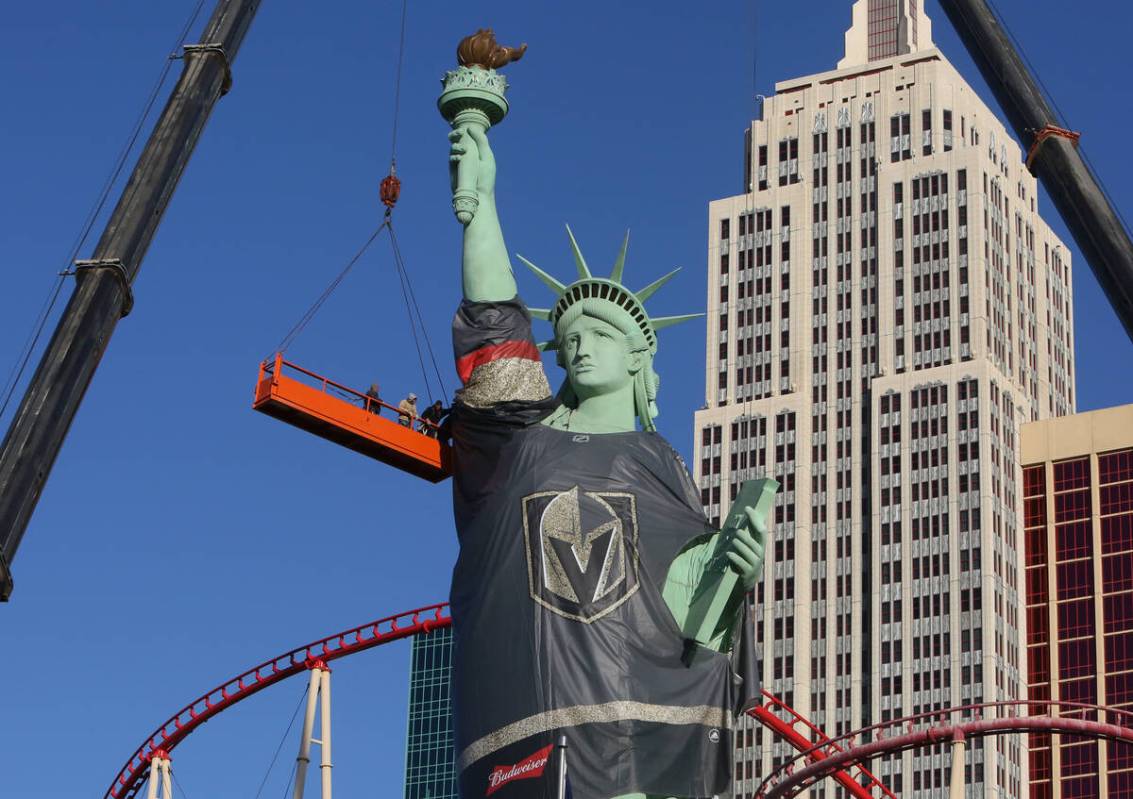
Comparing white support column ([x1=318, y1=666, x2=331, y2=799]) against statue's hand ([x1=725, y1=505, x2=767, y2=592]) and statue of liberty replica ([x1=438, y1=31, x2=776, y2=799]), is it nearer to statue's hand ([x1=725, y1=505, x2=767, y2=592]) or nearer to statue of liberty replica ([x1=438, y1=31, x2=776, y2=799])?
statue of liberty replica ([x1=438, y1=31, x2=776, y2=799])

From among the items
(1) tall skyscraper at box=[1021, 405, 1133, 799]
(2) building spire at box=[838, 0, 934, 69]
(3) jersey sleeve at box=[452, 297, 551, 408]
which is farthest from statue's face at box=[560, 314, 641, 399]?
(2) building spire at box=[838, 0, 934, 69]

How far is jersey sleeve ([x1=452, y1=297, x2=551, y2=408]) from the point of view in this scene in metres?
34.0

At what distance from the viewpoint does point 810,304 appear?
109875 millimetres

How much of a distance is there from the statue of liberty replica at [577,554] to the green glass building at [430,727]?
257 ft

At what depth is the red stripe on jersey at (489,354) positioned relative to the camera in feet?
112

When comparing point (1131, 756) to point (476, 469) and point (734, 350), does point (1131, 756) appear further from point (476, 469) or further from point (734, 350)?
point (476, 469)

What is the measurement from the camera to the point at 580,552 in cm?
3241

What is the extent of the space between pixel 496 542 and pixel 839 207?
7978 cm

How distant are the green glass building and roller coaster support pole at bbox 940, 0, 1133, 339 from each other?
73084 millimetres

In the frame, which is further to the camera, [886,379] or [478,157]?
[886,379]

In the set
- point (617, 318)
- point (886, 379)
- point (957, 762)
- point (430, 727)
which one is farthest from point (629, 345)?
point (430, 727)

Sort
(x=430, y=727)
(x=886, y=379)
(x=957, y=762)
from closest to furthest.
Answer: (x=957, y=762)
(x=886, y=379)
(x=430, y=727)

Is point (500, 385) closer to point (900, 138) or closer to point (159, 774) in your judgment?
point (159, 774)

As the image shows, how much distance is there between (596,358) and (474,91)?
4.34 meters
